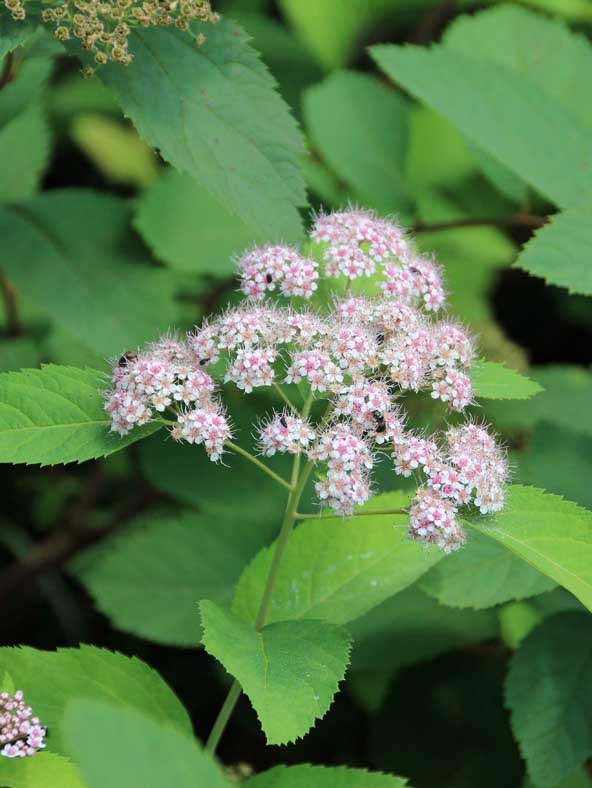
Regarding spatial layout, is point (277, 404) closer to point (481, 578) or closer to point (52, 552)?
point (52, 552)

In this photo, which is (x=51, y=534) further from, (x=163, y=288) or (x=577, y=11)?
(x=577, y=11)

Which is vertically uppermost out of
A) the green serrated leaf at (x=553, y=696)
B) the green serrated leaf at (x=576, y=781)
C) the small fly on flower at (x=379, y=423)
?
the small fly on flower at (x=379, y=423)

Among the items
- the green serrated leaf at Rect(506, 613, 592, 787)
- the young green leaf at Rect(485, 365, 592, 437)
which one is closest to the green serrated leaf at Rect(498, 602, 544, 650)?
the green serrated leaf at Rect(506, 613, 592, 787)

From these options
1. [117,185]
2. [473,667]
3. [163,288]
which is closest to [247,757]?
[473,667]

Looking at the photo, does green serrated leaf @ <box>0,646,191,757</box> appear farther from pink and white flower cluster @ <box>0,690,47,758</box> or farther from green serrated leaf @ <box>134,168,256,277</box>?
green serrated leaf @ <box>134,168,256,277</box>

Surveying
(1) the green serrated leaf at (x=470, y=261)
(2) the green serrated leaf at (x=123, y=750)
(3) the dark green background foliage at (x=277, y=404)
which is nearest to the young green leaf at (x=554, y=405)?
(3) the dark green background foliage at (x=277, y=404)

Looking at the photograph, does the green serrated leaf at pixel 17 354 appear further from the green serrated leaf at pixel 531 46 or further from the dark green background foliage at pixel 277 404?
the green serrated leaf at pixel 531 46

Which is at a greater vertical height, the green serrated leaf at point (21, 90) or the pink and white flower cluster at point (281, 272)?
the green serrated leaf at point (21, 90)
